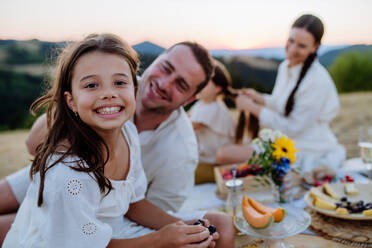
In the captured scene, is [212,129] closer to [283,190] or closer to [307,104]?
[307,104]

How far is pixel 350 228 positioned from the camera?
6.45 ft

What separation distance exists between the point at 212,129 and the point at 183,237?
2.11 m

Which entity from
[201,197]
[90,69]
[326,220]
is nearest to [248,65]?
[201,197]

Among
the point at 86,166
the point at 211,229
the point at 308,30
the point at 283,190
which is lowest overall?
the point at 283,190

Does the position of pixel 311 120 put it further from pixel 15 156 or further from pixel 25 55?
pixel 25 55

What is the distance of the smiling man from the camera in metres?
2.34

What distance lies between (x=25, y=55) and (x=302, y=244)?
11030 mm

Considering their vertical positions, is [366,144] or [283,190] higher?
[366,144]

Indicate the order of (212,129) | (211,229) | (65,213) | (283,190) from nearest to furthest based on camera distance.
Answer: (65,213) → (211,229) → (283,190) → (212,129)

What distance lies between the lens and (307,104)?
3338 mm

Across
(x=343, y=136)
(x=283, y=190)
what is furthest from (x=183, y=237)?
(x=343, y=136)

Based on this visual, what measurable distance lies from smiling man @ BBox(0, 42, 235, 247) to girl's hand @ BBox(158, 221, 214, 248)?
0.83 meters

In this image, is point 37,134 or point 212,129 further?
point 212,129

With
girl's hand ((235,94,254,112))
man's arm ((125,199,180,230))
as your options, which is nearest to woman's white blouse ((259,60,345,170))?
girl's hand ((235,94,254,112))
